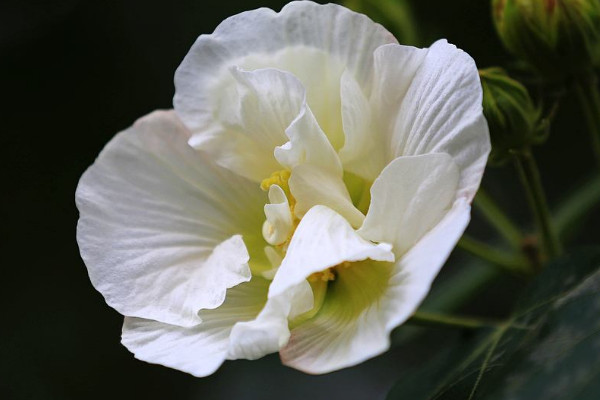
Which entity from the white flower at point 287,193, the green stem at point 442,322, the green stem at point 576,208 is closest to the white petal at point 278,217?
the white flower at point 287,193

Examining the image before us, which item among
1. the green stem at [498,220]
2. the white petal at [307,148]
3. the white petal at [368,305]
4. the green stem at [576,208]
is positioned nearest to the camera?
the white petal at [368,305]

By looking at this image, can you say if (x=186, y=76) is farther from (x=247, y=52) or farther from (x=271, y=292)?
(x=271, y=292)

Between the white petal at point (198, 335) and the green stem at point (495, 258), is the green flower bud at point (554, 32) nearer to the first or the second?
the green stem at point (495, 258)

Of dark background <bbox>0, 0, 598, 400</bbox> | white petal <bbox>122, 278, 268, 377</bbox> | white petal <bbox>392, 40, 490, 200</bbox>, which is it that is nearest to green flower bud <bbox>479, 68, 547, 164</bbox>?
white petal <bbox>392, 40, 490, 200</bbox>

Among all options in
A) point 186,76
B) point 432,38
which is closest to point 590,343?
point 186,76

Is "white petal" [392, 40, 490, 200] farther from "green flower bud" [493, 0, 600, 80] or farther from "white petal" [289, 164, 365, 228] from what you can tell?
"green flower bud" [493, 0, 600, 80]

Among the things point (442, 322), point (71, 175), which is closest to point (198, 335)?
point (442, 322)

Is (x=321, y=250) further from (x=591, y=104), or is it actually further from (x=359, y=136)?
(x=591, y=104)
